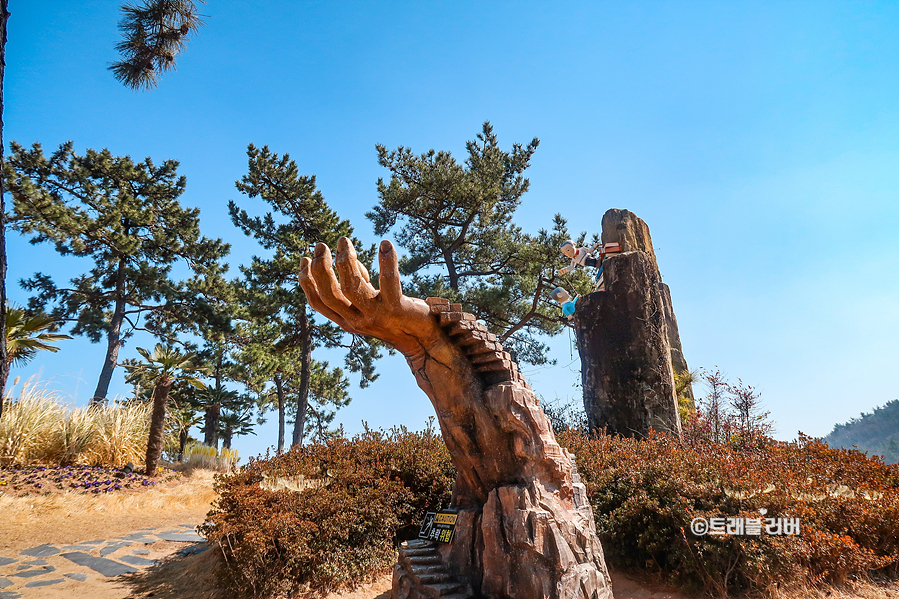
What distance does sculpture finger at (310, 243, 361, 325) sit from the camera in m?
3.32

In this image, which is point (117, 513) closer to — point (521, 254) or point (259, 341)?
point (259, 341)

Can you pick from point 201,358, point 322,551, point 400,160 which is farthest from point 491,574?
point 201,358

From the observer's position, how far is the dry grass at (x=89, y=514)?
665 cm

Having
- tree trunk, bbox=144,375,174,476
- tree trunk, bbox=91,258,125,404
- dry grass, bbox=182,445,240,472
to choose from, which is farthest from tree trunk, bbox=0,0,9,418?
tree trunk, bbox=91,258,125,404

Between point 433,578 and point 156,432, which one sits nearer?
point 433,578

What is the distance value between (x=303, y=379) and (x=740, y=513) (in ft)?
42.2

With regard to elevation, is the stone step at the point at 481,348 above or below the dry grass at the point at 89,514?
above

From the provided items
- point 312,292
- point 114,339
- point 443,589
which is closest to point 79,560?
point 443,589

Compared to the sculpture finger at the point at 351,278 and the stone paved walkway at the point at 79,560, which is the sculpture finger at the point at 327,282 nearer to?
the sculpture finger at the point at 351,278

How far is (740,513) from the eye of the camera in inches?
187

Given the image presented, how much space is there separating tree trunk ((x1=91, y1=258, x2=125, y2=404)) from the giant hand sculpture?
16.1m

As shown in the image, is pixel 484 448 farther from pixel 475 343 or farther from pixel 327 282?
pixel 327 282

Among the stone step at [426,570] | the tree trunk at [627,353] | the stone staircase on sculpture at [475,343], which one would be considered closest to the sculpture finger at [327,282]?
the stone staircase on sculpture at [475,343]

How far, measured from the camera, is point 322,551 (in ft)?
16.5
